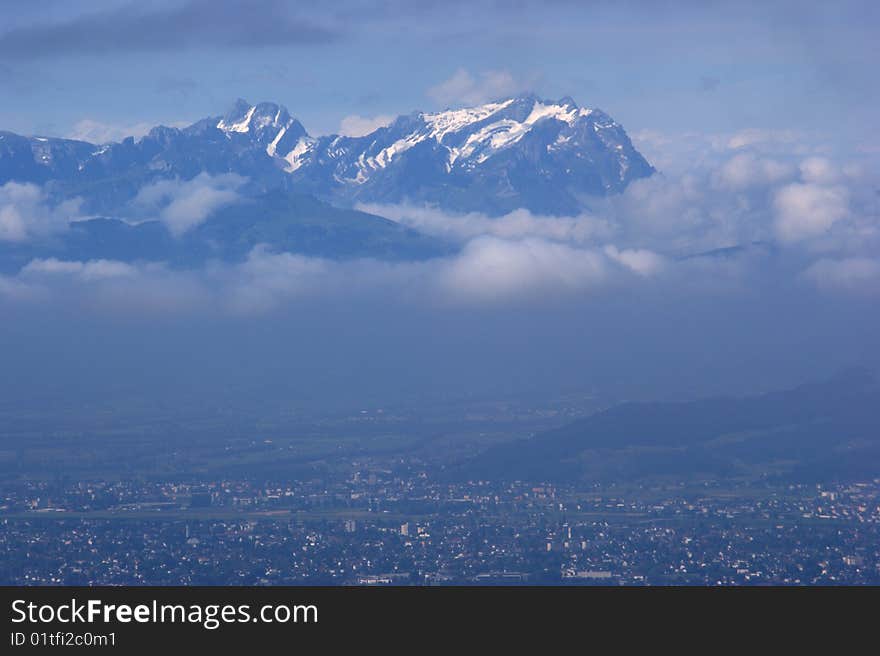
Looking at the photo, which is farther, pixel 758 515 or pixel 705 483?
pixel 705 483

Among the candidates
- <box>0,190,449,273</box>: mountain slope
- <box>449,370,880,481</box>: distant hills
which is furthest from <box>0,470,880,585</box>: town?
<box>0,190,449,273</box>: mountain slope

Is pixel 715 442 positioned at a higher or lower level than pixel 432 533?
higher

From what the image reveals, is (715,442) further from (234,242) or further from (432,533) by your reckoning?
(234,242)

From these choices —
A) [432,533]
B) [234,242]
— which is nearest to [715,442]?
[432,533]

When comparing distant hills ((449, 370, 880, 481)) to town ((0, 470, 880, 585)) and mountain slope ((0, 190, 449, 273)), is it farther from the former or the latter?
mountain slope ((0, 190, 449, 273))

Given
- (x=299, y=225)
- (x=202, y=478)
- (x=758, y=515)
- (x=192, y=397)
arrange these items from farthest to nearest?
(x=299, y=225)
(x=192, y=397)
(x=202, y=478)
(x=758, y=515)

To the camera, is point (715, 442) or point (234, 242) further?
point (234, 242)

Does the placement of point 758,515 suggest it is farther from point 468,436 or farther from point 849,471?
point 468,436

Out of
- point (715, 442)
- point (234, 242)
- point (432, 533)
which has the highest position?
point (234, 242)
